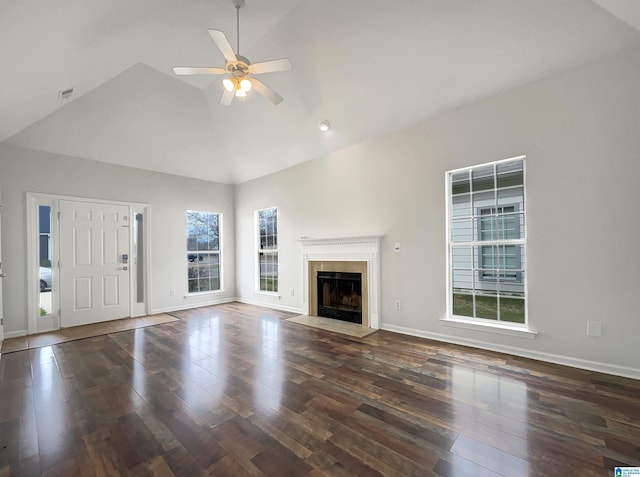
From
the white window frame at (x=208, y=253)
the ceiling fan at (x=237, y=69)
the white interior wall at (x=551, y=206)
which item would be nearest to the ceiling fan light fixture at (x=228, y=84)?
the ceiling fan at (x=237, y=69)

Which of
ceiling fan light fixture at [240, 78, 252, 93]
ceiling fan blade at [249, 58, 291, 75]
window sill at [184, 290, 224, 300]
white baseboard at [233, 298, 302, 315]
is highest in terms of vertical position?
ceiling fan blade at [249, 58, 291, 75]

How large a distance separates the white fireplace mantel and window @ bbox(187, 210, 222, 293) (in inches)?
97.1

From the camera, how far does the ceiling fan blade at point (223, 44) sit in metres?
2.54

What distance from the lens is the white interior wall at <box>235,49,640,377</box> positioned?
2699mm

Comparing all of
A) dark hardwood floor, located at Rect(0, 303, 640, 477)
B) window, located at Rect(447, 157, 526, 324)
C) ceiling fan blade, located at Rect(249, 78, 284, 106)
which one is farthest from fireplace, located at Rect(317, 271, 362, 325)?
ceiling fan blade, located at Rect(249, 78, 284, 106)

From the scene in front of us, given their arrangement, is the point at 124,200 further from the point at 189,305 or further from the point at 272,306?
the point at 272,306

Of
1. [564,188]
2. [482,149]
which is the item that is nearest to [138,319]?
[482,149]

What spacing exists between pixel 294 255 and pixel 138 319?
117 inches

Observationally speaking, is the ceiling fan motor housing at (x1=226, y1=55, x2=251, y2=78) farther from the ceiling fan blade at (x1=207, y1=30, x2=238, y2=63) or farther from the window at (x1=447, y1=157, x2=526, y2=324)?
the window at (x1=447, y1=157, x2=526, y2=324)

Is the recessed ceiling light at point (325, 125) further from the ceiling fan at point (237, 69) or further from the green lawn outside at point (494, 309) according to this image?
the green lawn outside at point (494, 309)

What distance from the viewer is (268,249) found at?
632 cm

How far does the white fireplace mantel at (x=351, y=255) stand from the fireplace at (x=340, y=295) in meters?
0.25

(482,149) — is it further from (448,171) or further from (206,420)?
(206,420)

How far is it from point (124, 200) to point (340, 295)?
4.26 m
